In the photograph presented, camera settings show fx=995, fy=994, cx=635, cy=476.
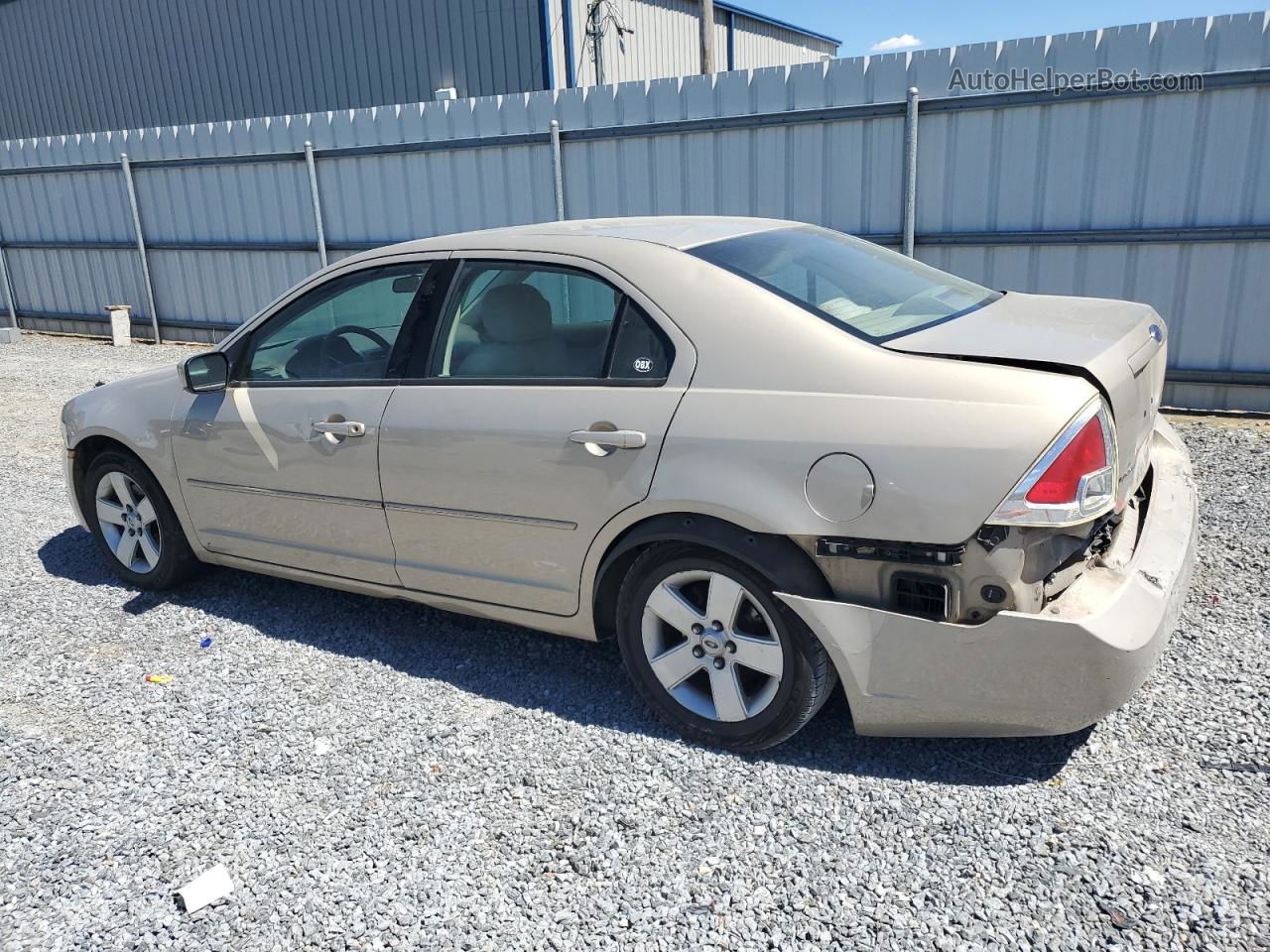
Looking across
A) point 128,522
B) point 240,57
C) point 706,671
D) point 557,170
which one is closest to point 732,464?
point 706,671

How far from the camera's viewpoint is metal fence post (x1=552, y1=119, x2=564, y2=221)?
31.9 ft

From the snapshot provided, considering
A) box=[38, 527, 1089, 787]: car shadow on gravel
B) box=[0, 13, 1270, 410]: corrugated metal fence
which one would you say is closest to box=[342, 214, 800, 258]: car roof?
box=[38, 527, 1089, 787]: car shadow on gravel

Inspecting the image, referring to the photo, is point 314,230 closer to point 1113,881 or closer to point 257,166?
point 257,166

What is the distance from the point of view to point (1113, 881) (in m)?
2.48

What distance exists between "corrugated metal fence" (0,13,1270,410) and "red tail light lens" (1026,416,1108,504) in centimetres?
564

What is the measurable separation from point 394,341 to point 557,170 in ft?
21.3

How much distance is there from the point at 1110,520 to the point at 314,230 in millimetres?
10820

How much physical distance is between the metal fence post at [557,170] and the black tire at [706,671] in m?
7.23

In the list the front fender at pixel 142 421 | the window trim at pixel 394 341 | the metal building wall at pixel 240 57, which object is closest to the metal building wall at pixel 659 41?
the metal building wall at pixel 240 57

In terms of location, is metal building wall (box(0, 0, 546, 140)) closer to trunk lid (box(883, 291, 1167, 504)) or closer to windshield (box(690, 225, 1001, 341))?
windshield (box(690, 225, 1001, 341))

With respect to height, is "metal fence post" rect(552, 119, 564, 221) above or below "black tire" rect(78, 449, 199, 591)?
above

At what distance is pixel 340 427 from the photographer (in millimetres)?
3762

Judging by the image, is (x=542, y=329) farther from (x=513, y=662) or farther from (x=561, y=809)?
(x=561, y=809)

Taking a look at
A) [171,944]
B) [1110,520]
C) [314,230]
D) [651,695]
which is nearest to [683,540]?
[651,695]
